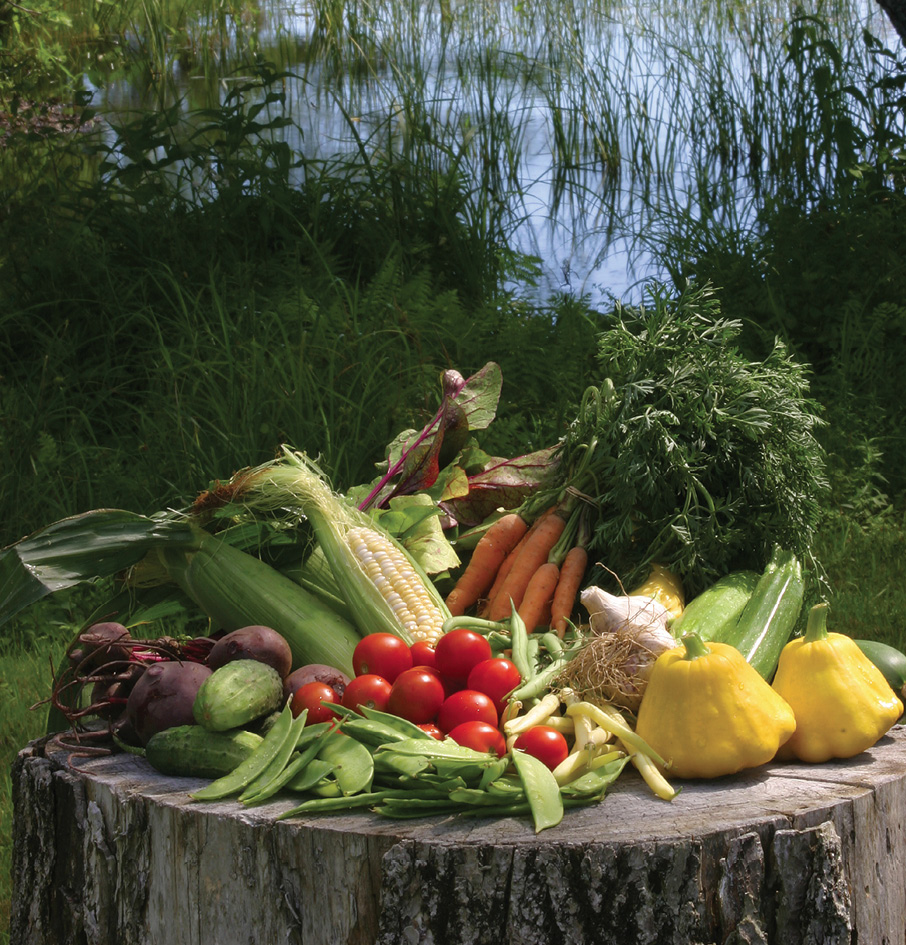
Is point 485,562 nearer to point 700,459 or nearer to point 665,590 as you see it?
point 665,590

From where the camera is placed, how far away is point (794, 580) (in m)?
2.80

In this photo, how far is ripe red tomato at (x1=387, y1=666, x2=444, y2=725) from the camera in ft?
7.72

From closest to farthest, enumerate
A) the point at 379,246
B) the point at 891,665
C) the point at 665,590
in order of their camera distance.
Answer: the point at 891,665, the point at 665,590, the point at 379,246

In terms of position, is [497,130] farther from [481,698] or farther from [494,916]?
[494,916]

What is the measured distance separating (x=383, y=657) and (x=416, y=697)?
0.80 feet

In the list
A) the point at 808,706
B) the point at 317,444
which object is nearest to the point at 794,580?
the point at 808,706

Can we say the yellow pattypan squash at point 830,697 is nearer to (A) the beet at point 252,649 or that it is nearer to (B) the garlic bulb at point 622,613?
(B) the garlic bulb at point 622,613

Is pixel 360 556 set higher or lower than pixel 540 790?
higher

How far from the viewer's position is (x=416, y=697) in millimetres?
2348

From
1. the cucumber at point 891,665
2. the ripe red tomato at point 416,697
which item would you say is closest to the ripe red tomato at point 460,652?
the ripe red tomato at point 416,697

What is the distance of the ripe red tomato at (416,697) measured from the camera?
2.35 meters

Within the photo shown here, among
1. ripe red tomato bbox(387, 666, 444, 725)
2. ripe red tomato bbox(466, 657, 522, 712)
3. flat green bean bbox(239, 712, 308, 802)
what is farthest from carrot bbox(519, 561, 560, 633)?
flat green bean bbox(239, 712, 308, 802)

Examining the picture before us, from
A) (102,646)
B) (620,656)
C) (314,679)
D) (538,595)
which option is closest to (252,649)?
(314,679)

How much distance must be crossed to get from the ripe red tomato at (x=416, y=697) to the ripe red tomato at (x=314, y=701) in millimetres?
147
